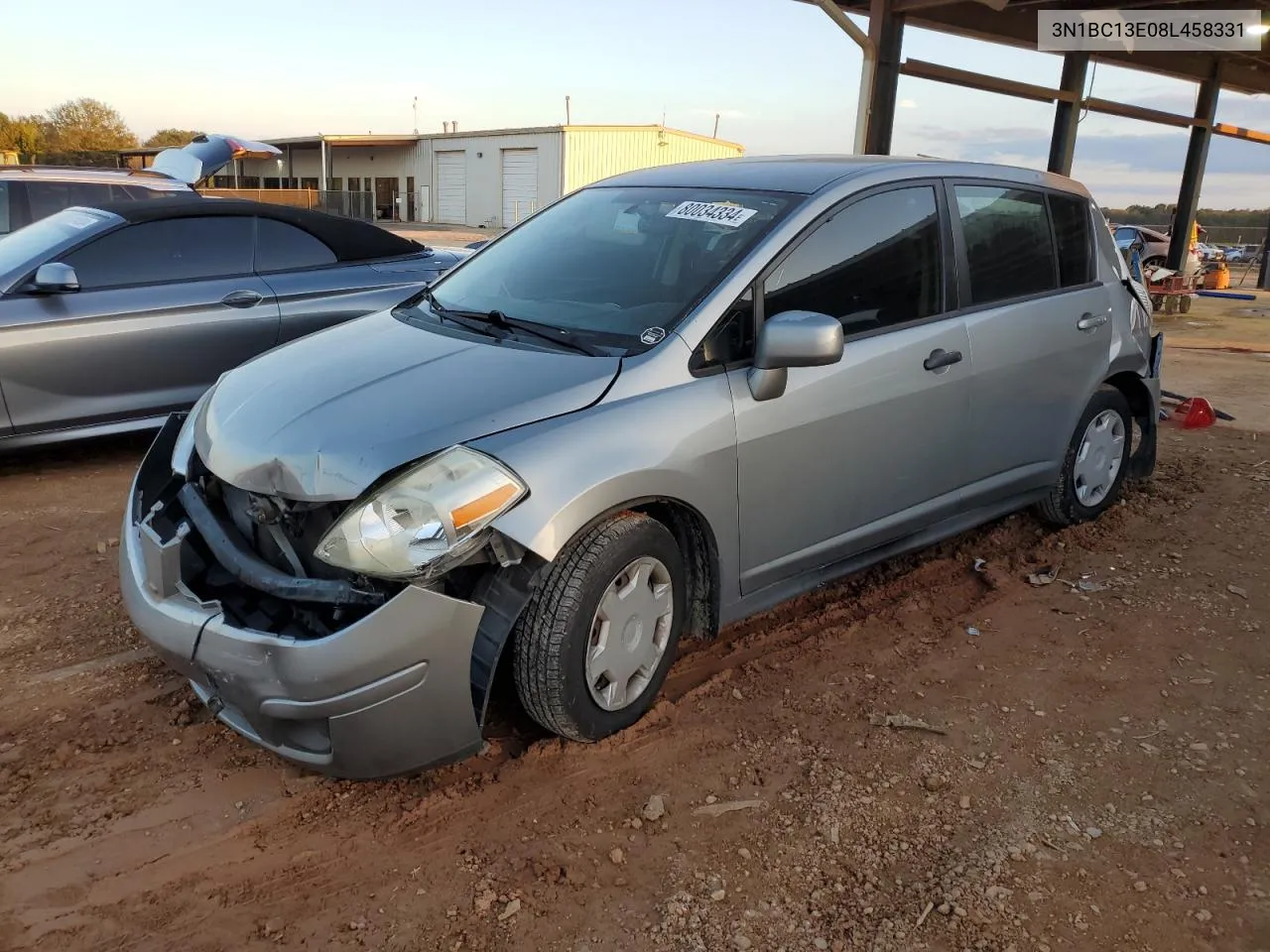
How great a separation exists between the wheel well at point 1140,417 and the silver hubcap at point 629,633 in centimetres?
297

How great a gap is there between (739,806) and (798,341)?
4.45 ft

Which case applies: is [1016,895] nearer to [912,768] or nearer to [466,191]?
[912,768]

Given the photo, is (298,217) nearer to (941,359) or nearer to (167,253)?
(167,253)

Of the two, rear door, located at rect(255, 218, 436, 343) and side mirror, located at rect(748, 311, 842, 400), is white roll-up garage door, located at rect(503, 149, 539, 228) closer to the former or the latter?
rear door, located at rect(255, 218, 436, 343)

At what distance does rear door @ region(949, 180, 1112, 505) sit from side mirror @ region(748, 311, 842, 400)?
116cm

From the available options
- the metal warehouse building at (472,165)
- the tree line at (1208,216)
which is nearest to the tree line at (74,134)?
the metal warehouse building at (472,165)

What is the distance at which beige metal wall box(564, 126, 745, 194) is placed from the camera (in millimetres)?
36344

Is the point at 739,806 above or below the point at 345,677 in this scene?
below

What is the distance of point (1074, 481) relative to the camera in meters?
4.77

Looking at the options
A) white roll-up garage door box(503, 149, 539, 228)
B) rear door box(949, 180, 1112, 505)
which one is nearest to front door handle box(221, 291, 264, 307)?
rear door box(949, 180, 1112, 505)

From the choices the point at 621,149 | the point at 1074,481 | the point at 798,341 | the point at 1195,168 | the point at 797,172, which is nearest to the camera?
the point at 798,341

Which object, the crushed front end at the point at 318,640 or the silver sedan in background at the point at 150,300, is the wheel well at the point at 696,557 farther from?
the silver sedan in background at the point at 150,300

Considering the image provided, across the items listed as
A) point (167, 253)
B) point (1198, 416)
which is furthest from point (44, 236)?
point (1198, 416)

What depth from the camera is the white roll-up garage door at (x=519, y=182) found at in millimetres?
37844
